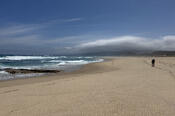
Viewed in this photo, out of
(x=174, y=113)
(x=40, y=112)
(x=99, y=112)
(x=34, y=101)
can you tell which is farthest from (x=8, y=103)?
(x=174, y=113)

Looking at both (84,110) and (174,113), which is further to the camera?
(84,110)

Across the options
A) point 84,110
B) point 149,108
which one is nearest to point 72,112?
point 84,110

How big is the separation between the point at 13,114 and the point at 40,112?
848mm

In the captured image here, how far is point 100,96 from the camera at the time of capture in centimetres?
615

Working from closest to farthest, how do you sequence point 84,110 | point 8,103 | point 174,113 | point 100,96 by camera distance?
point 174,113
point 84,110
point 8,103
point 100,96

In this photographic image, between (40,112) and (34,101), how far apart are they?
1228 mm

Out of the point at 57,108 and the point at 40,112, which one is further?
the point at 57,108

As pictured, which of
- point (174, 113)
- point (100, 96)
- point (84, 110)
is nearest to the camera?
point (174, 113)

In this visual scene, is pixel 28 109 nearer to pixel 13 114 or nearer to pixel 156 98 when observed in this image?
pixel 13 114

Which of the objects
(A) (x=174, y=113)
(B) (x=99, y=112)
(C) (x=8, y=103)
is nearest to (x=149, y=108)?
(A) (x=174, y=113)

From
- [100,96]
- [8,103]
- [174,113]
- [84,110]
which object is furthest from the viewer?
[100,96]

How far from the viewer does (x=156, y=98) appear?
19.1ft

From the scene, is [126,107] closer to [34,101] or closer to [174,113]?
[174,113]

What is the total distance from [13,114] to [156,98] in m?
5.33
